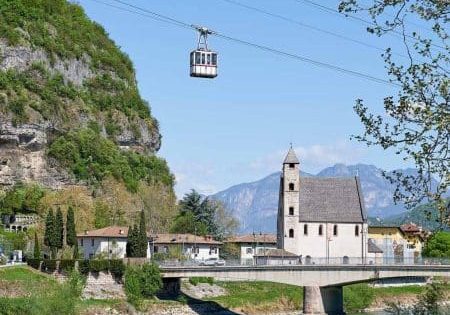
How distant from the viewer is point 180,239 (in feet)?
343

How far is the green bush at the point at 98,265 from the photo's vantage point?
76.6m

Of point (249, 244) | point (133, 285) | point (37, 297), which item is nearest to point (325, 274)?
point (133, 285)

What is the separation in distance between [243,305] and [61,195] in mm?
31412

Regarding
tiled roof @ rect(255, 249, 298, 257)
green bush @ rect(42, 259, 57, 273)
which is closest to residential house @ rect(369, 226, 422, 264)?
tiled roof @ rect(255, 249, 298, 257)

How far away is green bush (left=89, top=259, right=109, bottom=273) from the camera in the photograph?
76.6 metres

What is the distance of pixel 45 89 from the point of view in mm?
116812

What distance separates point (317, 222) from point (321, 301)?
26772 millimetres

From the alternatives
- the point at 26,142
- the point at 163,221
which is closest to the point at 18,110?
the point at 26,142

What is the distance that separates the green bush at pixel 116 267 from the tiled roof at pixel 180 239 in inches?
905

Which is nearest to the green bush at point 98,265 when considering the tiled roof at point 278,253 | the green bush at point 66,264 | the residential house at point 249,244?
the green bush at point 66,264

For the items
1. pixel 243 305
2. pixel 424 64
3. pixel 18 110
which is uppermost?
pixel 18 110

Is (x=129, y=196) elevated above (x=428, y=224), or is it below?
above

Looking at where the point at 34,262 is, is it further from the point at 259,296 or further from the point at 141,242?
the point at 259,296

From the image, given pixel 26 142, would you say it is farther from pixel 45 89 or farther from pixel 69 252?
pixel 69 252
